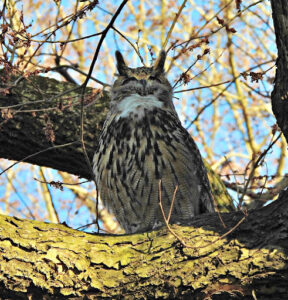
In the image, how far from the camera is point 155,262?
2561 mm

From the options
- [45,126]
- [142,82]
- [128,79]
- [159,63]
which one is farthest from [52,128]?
[159,63]

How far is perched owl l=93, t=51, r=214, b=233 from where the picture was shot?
11.6 ft

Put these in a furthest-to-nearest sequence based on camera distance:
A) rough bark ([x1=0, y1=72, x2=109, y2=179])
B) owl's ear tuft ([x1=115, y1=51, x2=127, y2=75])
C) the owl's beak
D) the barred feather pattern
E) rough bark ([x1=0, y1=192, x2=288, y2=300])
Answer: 1. owl's ear tuft ([x1=115, y1=51, x2=127, y2=75])
2. rough bark ([x1=0, y1=72, x2=109, y2=179])
3. the owl's beak
4. the barred feather pattern
5. rough bark ([x1=0, y1=192, x2=288, y2=300])

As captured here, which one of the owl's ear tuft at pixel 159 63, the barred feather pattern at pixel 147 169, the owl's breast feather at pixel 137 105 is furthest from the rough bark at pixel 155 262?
the owl's ear tuft at pixel 159 63

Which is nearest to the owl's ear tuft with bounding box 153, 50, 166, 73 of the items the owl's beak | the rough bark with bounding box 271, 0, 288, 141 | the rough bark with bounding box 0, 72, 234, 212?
the owl's beak

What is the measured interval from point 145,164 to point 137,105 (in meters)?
0.63

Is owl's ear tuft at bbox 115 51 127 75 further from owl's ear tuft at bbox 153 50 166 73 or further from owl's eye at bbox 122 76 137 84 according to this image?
owl's ear tuft at bbox 153 50 166 73

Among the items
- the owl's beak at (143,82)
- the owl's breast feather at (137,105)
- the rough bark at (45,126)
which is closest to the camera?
the owl's breast feather at (137,105)

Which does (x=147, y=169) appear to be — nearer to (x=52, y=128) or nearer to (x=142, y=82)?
(x=142, y=82)

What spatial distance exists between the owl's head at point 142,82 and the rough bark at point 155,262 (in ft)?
5.77

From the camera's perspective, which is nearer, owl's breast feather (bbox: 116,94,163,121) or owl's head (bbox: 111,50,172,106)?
owl's breast feather (bbox: 116,94,163,121)

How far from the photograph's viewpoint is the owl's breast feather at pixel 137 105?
3850 mm

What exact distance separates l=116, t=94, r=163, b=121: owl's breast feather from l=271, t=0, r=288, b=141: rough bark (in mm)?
1495

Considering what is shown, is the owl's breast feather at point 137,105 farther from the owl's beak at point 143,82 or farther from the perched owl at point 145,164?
the owl's beak at point 143,82
